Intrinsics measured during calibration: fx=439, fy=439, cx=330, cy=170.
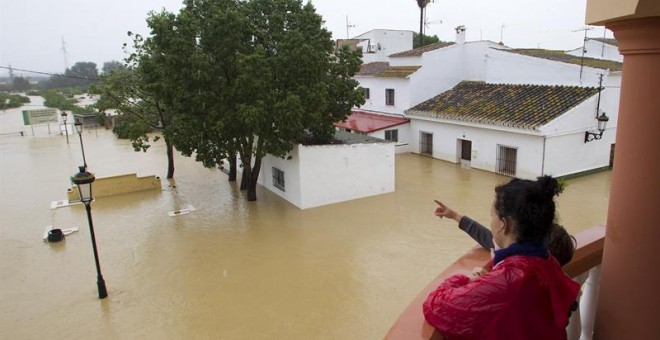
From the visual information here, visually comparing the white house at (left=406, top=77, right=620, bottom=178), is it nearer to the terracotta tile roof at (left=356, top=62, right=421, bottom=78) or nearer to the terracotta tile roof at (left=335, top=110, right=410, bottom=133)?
the terracotta tile roof at (left=335, top=110, right=410, bottom=133)

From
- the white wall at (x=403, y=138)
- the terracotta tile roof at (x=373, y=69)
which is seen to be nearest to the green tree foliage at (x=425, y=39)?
the terracotta tile roof at (x=373, y=69)

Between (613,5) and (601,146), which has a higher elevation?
(613,5)

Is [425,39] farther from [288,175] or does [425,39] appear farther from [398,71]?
[288,175]

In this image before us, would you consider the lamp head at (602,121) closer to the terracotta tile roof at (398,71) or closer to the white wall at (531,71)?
the white wall at (531,71)

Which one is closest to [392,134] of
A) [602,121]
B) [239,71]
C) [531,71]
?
[531,71]

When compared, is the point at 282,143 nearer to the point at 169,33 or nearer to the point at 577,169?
the point at 169,33

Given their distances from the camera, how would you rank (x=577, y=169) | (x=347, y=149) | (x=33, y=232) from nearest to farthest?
(x=33, y=232)
(x=347, y=149)
(x=577, y=169)

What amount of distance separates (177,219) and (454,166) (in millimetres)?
10807

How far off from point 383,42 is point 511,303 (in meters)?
30.3

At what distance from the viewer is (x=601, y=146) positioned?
1608cm

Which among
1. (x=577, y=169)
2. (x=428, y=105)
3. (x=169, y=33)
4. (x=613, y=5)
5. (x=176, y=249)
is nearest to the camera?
(x=613, y=5)

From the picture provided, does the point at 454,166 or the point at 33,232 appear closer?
the point at 33,232

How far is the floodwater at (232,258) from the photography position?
→ 303 inches

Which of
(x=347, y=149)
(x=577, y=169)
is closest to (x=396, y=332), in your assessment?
(x=347, y=149)
